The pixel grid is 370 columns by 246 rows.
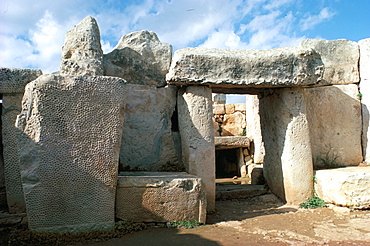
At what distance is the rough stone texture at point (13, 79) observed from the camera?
13.5ft

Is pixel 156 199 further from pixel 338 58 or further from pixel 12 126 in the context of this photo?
pixel 338 58

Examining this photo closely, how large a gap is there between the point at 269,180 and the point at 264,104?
1321 millimetres

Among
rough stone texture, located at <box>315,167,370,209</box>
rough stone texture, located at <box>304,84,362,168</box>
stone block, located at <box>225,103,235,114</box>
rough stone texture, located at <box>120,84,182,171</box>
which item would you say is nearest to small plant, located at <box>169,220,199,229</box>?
rough stone texture, located at <box>120,84,182,171</box>

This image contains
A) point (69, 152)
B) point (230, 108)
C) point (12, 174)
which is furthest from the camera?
point (230, 108)

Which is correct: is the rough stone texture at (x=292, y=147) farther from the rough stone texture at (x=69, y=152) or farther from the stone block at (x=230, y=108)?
the stone block at (x=230, y=108)

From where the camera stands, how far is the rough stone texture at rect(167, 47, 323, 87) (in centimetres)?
436

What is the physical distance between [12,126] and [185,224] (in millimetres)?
2494

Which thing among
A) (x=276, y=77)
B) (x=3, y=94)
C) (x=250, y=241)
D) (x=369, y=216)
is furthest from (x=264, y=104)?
(x=3, y=94)

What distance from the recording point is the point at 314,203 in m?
4.60

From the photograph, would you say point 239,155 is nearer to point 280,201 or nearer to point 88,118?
point 280,201

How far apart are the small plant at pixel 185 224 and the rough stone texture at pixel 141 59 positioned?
7.02 ft

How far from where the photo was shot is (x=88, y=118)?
3445 mm

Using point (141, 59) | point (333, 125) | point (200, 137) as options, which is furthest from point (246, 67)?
point (333, 125)

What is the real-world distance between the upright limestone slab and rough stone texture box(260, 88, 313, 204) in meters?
3.52
